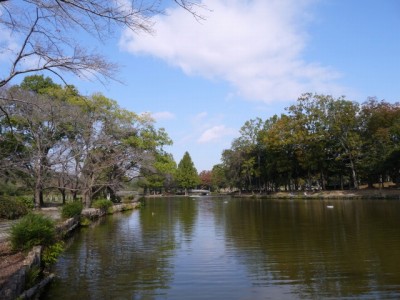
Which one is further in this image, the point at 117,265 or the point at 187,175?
the point at 187,175

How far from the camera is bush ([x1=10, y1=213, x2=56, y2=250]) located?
10.8 meters

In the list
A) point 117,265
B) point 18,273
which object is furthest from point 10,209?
point 18,273

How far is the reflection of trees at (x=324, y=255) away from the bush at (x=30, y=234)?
5.93 meters

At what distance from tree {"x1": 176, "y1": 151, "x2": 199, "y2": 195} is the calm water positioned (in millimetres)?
72894

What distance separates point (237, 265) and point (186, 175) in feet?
264

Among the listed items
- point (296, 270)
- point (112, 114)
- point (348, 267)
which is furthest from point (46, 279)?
point (112, 114)

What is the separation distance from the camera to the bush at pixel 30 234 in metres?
10.8

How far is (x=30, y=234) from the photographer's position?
1088 centimetres

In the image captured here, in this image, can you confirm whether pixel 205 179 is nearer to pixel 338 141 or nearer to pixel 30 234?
pixel 338 141

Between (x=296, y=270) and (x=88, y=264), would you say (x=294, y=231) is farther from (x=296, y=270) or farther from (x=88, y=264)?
(x=88, y=264)

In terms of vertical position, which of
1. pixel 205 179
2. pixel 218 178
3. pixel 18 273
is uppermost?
pixel 205 179

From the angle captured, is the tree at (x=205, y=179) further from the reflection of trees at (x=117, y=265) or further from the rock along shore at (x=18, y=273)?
the rock along shore at (x=18, y=273)

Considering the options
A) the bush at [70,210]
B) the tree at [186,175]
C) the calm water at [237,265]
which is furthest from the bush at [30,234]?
the tree at [186,175]

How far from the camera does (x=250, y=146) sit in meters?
65.8
